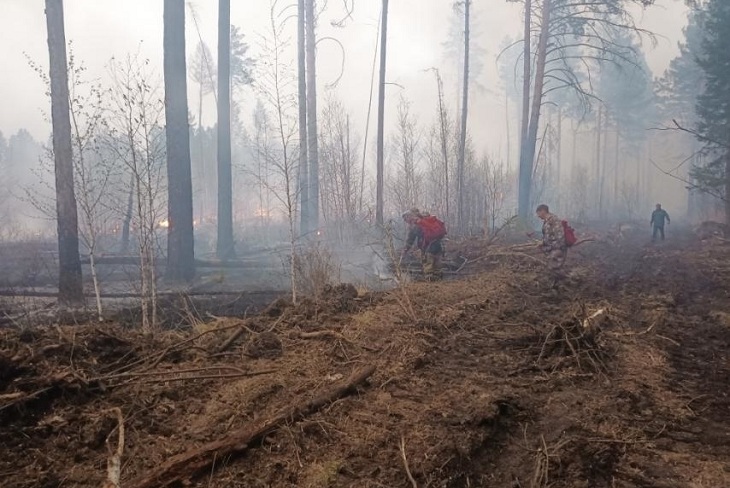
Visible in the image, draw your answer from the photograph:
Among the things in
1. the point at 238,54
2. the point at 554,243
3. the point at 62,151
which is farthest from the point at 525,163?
the point at 238,54

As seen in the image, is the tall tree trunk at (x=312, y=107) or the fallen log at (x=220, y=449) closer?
the fallen log at (x=220, y=449)

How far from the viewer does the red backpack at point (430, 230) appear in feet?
38.0

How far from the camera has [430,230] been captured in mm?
11594

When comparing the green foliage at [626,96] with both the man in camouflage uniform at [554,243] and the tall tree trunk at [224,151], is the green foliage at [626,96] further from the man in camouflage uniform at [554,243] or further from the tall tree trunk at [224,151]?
the man in camouflage uniform at [554,243]

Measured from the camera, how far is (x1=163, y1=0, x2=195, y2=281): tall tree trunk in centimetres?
1362

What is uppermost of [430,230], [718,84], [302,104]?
[718,84]

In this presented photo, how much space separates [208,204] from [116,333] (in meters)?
46.2

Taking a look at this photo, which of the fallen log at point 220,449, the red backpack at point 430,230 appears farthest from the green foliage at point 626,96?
the fallen log at point 220,449

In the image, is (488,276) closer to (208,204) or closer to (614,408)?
(614,408)

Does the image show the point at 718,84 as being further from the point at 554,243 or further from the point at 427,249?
the point at 427,249

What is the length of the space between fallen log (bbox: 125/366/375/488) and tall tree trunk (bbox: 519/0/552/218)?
19539 millimetres

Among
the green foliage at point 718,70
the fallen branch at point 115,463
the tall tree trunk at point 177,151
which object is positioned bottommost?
the fallen branch at point 115,463

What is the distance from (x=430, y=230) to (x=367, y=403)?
24.8 feet

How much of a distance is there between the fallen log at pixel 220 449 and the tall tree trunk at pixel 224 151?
574 inches
